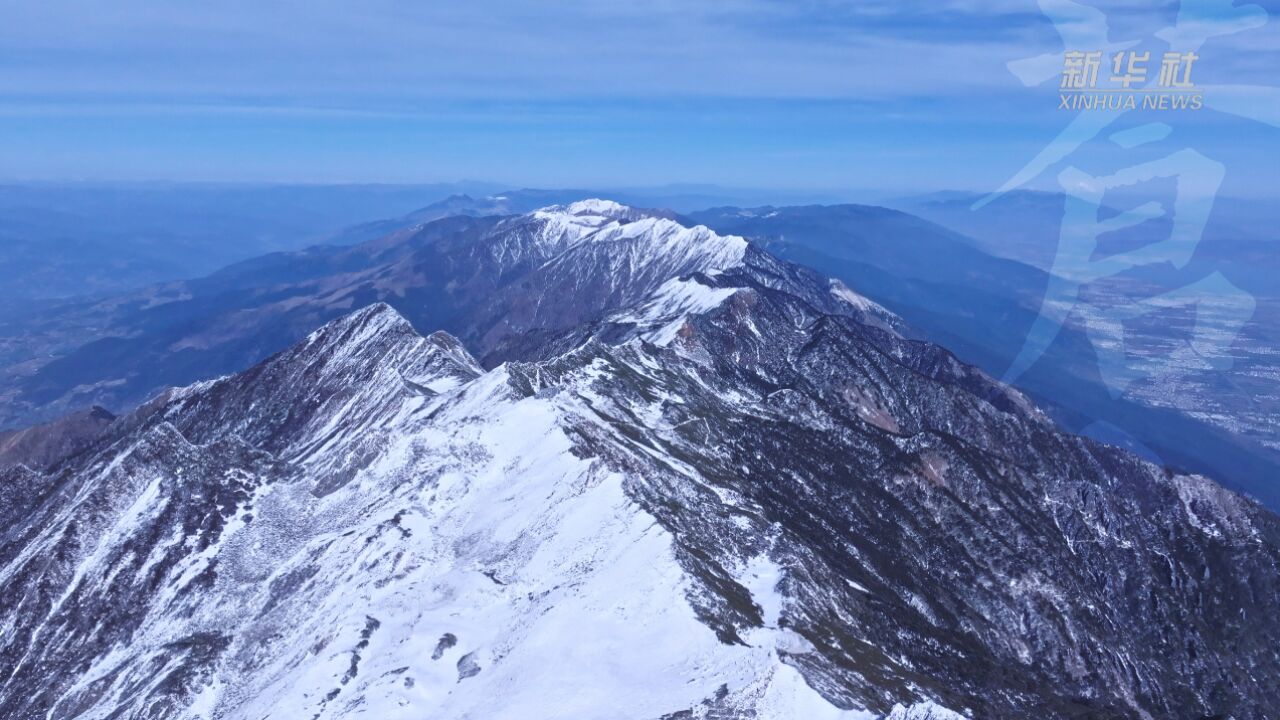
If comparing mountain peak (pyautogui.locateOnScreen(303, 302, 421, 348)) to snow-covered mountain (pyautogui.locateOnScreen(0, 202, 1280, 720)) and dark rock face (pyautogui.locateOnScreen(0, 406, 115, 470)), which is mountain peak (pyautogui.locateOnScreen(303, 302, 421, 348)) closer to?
snow-covered mountain (pyautogui.locateOnScreen(0, 202, 1280, 720))

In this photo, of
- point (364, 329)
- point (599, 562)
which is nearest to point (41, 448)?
point (364, 329)

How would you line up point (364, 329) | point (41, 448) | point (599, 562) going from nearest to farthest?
point (599, 562), point (364, 329), point (41, 448)

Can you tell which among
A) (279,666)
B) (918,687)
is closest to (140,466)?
(279,666)

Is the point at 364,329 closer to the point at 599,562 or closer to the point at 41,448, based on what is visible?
the point at 41,448

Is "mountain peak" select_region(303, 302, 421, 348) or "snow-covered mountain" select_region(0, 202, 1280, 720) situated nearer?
"snow-covered mountain" select_region(0, 202, 1280, 720)

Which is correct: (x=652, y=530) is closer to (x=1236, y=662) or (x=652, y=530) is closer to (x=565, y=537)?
(x=565, y=537)

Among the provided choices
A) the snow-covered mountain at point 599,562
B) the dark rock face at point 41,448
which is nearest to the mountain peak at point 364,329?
the snow-covered mountain at point 599,562

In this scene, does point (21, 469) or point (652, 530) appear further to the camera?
point (21, 469)

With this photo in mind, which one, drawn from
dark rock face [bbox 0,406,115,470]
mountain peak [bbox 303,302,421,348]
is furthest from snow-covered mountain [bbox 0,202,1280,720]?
dark rock face [bbox 0,406,115,470]
